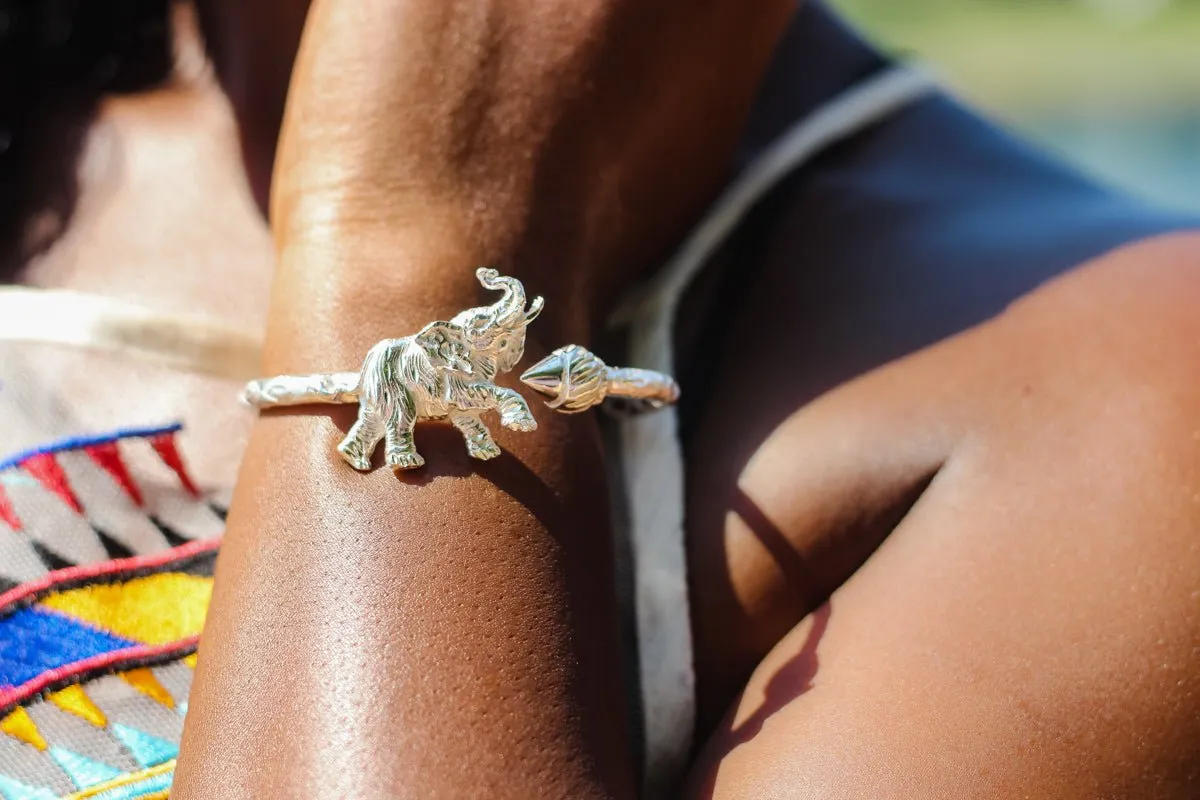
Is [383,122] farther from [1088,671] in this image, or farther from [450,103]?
[1088,671]

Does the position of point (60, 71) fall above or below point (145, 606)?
above

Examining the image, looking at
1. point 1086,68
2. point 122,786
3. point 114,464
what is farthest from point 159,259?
point 1086,68

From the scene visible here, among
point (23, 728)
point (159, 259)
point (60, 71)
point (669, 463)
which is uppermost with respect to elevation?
point (60, 71)

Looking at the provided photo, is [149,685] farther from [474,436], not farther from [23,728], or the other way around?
[474,436]

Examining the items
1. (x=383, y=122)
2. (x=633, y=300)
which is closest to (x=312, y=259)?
(x=383, y=122)

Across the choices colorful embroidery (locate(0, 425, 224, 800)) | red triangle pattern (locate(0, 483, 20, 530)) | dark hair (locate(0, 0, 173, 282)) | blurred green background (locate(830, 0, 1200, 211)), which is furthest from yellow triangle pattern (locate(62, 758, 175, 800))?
blurred green background (locate(830, 0, 1200, 211))

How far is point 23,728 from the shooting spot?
590 mm

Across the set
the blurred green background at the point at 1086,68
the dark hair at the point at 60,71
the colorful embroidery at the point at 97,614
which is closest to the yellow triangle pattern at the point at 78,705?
the colorful embroidery at the point at 97,614

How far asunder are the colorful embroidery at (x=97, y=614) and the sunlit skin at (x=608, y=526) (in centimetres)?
11

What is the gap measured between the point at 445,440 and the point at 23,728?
0.27 metres

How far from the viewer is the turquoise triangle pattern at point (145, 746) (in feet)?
1.96

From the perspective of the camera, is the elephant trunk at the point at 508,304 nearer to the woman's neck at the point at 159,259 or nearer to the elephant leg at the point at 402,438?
the elephant leg at the point at 402,438

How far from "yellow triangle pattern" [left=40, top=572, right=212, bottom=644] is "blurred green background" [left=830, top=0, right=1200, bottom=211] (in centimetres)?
250

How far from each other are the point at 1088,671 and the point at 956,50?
13.6 feet
